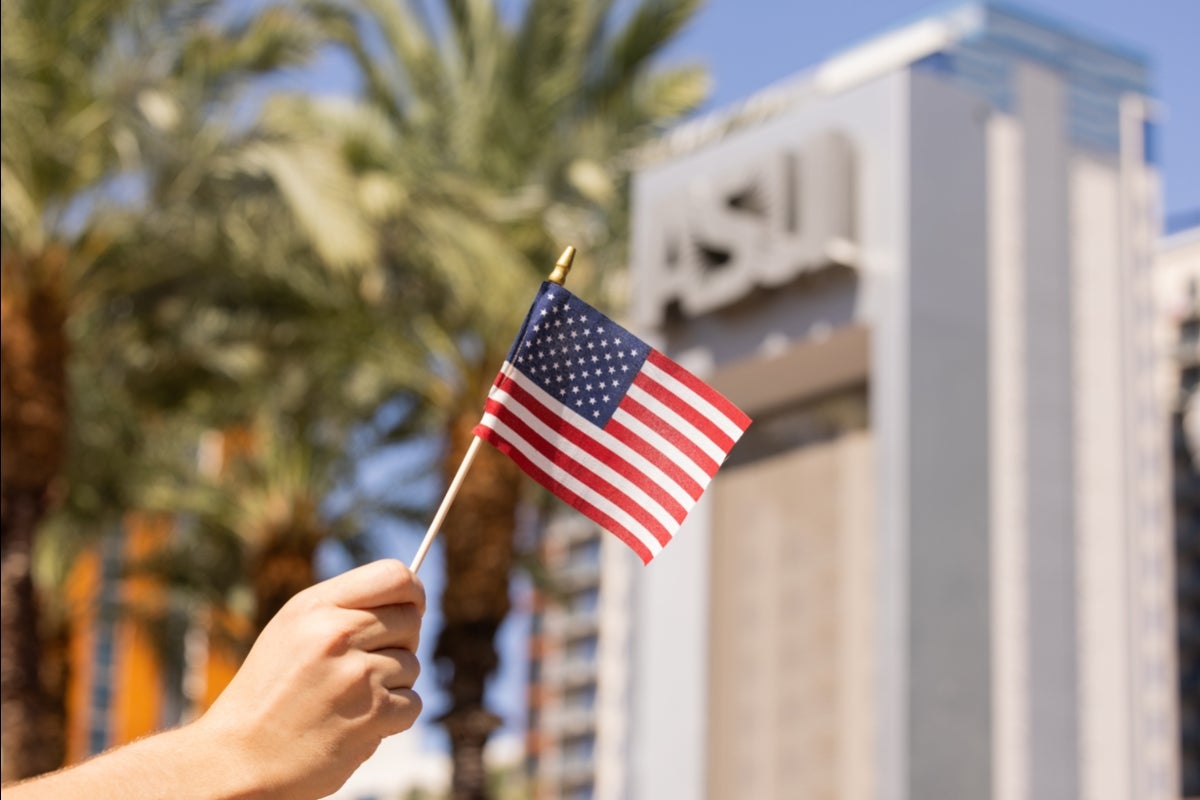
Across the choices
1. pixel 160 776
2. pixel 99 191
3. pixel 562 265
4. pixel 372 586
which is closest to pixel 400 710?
pixel 372 586

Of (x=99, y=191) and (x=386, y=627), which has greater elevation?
(x=99, y=191)

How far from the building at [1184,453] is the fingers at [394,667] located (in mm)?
95711

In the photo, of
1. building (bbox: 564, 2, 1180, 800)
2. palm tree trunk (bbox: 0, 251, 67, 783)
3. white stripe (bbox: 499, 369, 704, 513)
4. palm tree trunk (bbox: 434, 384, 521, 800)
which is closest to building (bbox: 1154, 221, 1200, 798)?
building (bbox: 564, 2, 1180, 800)

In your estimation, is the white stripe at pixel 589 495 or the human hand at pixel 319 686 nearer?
the human hand at pixel 319 686

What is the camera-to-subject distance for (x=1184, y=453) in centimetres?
9706

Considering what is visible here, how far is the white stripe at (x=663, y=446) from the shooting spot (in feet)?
11.5

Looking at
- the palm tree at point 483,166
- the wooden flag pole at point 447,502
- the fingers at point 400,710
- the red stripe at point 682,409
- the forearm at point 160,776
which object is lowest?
the forearm at point 160,776

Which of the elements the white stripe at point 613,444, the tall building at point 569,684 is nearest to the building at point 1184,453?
the tall building at point 569,684

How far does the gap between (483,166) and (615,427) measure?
13718 millimetres

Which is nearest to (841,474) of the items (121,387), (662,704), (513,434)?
(662,704)

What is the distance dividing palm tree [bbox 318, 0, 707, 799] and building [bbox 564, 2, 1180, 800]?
1.21m

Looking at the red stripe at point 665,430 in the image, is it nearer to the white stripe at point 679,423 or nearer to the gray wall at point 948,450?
the white stripe at point 679,423

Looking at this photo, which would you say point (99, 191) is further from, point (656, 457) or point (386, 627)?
point (386, 627)

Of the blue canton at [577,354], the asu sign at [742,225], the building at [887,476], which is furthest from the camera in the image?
the asu sign at [742,225]
